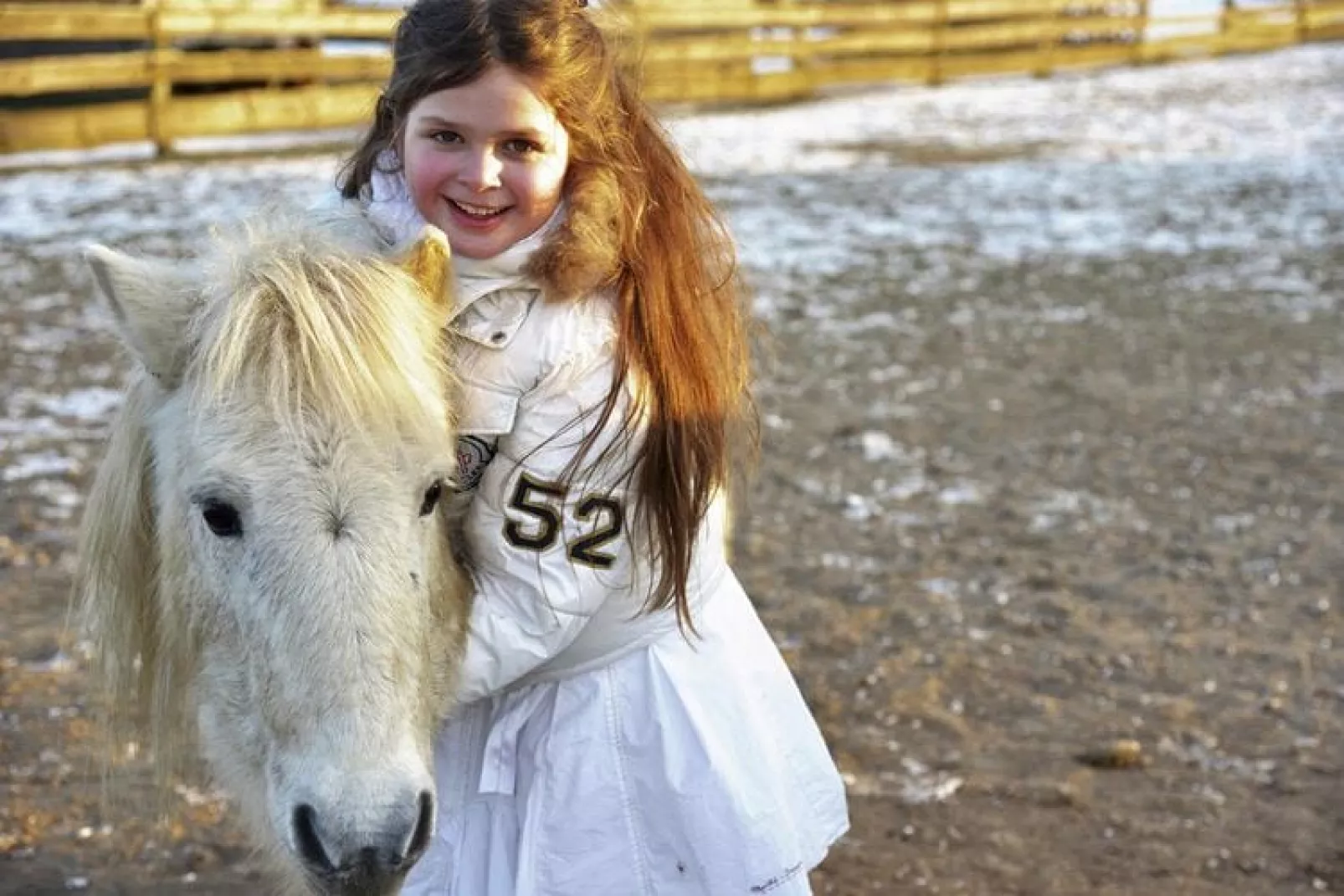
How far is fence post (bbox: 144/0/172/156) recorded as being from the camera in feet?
43.0

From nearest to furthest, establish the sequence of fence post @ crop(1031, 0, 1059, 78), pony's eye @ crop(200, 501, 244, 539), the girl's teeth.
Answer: pony's eye @ crop(200, 501, 244, 539) → the girl's teeth → fence post @ crop(1031, 0, 1059, 78)

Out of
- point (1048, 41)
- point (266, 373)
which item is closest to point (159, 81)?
point (266, 373)

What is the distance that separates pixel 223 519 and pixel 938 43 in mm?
19216

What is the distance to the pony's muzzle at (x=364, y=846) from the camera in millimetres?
1891

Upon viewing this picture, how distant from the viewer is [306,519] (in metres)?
2.06

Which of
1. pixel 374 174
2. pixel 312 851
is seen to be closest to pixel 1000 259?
pixel 374 174

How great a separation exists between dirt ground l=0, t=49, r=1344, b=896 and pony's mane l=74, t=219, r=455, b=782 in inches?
25.3

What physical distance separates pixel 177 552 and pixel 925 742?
2.61m

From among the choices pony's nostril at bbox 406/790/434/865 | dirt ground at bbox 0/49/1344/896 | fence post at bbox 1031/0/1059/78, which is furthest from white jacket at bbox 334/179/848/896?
fence post at bbox 1031/0/1059/78

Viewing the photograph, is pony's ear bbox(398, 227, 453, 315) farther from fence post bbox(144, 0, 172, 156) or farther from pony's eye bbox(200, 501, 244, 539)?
fence post bbox(144, 0, 172, 156)

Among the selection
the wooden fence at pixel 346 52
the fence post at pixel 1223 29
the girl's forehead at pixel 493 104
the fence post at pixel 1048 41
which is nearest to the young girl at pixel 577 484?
the girl's forehead at pixel 493 104

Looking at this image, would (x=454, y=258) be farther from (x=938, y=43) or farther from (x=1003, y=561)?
(x=938, y=43)

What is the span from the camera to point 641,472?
7.79ft

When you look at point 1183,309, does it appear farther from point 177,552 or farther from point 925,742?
point 177,552
